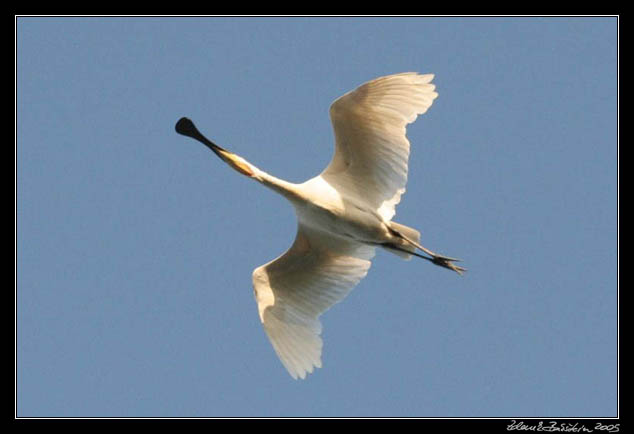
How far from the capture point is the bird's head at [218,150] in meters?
12.8

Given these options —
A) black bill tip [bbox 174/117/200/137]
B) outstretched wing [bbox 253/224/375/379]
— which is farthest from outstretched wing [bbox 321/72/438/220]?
black bill tip [bbox 174/117/200/137]

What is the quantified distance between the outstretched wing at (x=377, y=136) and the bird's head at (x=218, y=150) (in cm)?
95

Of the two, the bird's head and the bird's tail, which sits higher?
the bird's head

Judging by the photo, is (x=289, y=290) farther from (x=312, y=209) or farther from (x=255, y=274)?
(x=312, y=209)

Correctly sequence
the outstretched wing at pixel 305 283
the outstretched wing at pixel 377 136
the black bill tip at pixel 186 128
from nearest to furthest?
1. the outstretched wing at pixel 377 136
2. the black bill tip at pixel 186 128
3. the outstretched wing at pixel 305 283

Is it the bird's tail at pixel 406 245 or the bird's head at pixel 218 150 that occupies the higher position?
the bird's head at pixel 218 150

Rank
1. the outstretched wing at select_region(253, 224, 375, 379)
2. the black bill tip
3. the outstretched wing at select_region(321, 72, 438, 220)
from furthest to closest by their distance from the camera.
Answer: the outstretched wing at select_region(253, 224, 375, 379) → the black bill tip → the outstretched wing at select_region(321, 72, 438, 220)

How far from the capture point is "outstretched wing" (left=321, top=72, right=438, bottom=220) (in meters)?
12.6

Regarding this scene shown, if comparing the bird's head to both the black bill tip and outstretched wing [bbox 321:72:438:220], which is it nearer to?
the black bill tip

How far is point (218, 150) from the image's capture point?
13.0 metres

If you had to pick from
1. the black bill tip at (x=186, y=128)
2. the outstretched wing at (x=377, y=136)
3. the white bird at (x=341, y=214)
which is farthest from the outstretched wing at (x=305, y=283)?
the black bill tip at (x=186, y=128)

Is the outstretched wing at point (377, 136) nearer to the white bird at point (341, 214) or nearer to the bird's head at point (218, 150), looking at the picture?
the white bird at point (341, 214)

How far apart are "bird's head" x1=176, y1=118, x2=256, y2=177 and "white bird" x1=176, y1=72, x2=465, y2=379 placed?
1cm

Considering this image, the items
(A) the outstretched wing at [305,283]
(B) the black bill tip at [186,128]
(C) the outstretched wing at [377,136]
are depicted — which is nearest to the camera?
(C) the outstretched wing at [377,136]
